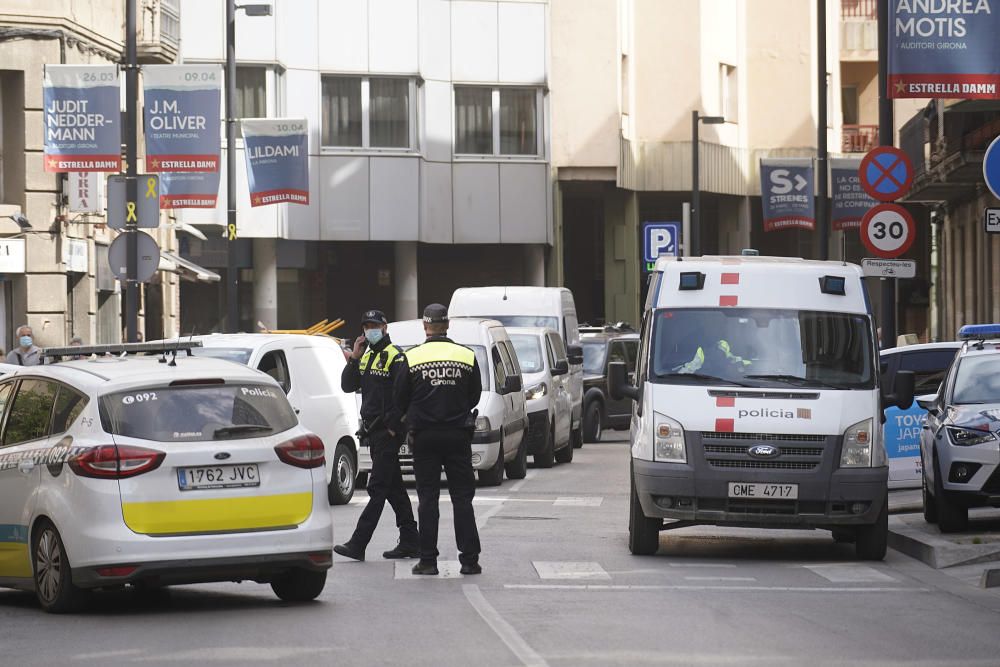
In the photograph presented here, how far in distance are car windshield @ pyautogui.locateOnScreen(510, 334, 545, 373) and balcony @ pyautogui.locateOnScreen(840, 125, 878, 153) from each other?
115 feet

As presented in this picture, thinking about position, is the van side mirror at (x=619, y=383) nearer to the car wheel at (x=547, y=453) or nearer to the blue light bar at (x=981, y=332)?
the blue light bar at (x=981, y=332)

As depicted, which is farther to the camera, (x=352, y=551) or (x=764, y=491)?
(x=352, y=551)

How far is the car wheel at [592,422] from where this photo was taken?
34.8m

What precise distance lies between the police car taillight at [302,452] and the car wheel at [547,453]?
49.5ft

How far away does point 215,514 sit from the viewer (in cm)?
1158

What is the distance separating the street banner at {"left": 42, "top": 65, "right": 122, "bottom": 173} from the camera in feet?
94.5

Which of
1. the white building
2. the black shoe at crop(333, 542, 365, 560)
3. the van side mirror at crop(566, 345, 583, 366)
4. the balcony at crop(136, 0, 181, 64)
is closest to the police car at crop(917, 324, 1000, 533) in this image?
the black shoe at crop(333, 542, 365, 560)

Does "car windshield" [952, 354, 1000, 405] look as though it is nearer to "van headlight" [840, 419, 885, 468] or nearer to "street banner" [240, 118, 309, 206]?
"van headlight" [840, 419, 885, 468]

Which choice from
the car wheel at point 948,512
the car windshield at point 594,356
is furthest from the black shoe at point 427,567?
the car windshield at point 594,356

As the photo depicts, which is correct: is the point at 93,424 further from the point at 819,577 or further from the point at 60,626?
the point at 819,577

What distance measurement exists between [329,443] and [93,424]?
9320mm

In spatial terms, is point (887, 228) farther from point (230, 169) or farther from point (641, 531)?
point (230, 169)

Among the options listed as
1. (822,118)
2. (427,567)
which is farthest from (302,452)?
(822,118)

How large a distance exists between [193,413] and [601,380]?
23137 millimetres
